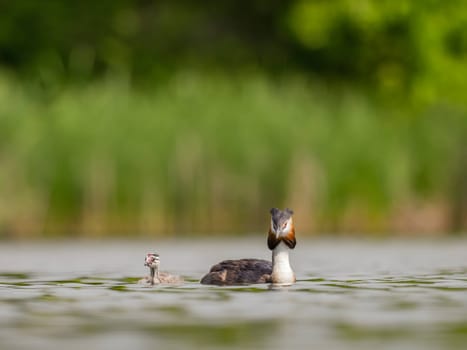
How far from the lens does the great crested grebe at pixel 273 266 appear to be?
14.7 m

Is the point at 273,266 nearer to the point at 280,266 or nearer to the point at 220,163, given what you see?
the point at 280,266

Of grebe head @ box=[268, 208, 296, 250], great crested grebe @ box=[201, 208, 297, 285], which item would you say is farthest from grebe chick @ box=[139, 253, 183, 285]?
grebe head @ box=[268, 208, 296, 250]

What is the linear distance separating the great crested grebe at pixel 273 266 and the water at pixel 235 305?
207 mm

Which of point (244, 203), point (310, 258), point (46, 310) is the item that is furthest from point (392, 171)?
point (46, 310)

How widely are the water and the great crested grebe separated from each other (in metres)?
0.21

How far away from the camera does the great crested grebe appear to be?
48.2ft

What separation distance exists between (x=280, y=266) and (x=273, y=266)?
0.11 m

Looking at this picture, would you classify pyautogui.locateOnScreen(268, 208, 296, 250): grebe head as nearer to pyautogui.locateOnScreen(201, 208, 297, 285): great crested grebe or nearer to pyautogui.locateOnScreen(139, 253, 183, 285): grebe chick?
pyautogui.locateOnScreen(201, 208, 297, 285): great crested grebe

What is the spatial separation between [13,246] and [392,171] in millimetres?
6736

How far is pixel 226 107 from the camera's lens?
25906 millimetres

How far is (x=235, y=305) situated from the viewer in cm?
1288

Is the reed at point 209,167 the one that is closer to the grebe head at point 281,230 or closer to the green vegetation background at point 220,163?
the green vegetation background at point 220,163

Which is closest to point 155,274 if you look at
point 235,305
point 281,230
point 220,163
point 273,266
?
point 273,266

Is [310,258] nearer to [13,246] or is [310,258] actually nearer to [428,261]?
[428,261]
